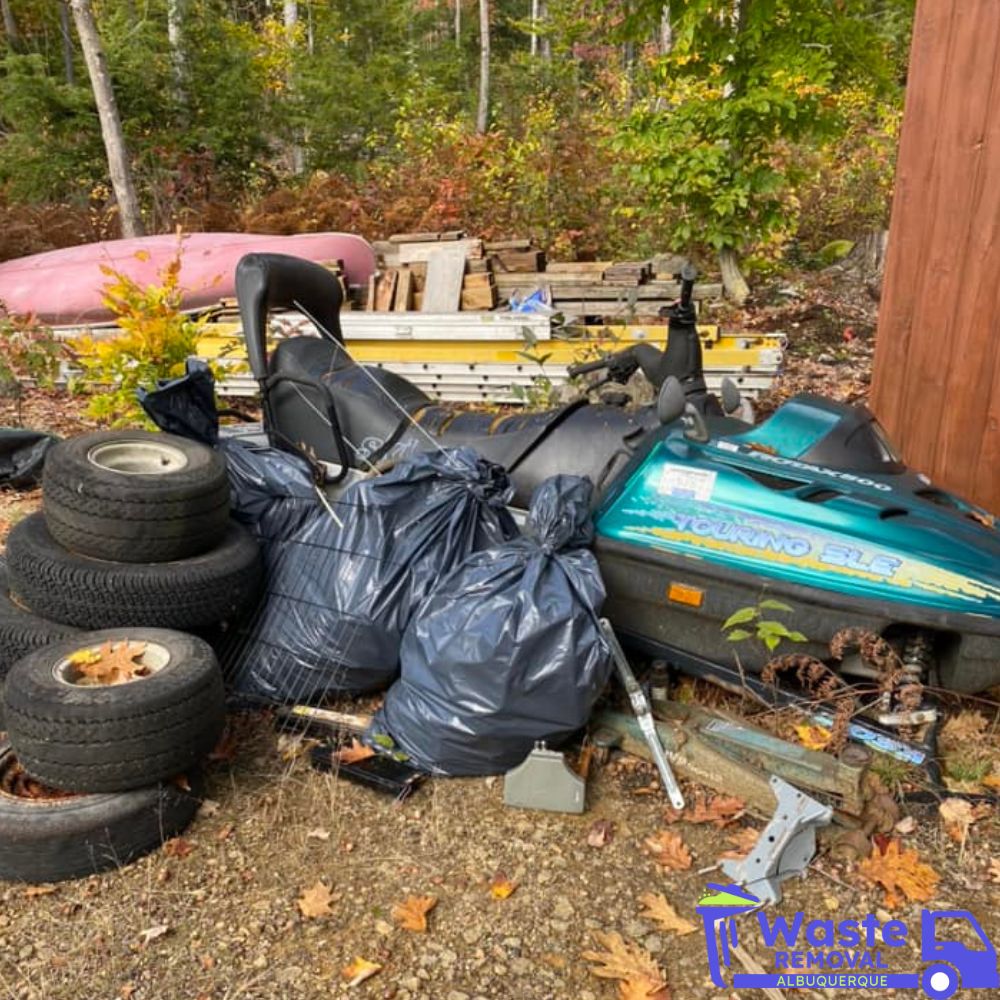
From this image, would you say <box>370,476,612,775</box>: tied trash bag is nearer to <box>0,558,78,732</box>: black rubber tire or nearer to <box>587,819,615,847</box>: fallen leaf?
<box>587,819,615,847</box>: fallen leaf

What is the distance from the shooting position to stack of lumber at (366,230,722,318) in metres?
7.40

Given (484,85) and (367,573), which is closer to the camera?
(367,573)

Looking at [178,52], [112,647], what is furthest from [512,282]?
[178,52]

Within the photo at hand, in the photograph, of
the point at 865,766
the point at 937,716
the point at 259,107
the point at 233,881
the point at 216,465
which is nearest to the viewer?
the point at 233,881

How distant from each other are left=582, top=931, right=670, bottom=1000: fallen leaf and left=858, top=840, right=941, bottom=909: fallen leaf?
670mm

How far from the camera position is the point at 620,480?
2.89 m

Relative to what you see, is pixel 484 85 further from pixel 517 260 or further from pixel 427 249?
pixel 517 260

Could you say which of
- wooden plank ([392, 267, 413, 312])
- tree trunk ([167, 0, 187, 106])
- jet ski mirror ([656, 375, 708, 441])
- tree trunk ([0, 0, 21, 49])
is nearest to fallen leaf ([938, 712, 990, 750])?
jet ski mirror ([656, 375, 708, 441])

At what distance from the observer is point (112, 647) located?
256 cm

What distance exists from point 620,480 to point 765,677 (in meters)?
0.77

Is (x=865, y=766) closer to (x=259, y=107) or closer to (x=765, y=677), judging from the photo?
(x=765, y=677)

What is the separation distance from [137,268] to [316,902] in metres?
7.48

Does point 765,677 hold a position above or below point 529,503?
below

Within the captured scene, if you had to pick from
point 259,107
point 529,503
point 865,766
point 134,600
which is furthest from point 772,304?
point 259,107
